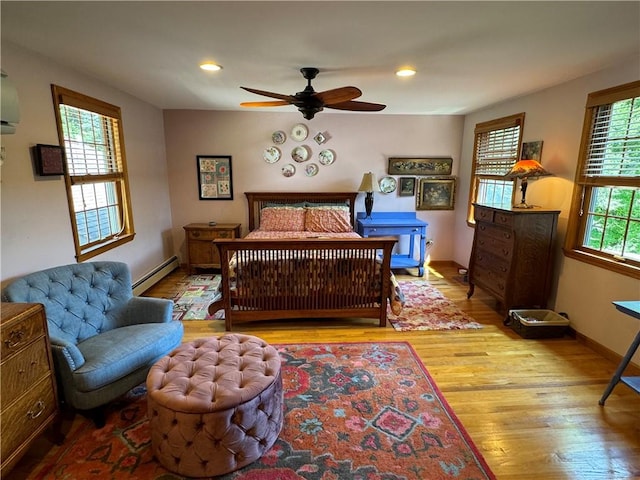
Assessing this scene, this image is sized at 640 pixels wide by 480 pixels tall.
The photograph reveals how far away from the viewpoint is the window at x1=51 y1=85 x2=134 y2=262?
2.84 m

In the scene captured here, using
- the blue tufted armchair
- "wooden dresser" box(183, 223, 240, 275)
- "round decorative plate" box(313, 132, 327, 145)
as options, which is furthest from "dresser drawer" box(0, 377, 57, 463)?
"round decorative plate" box(313, 132, 327, 145)

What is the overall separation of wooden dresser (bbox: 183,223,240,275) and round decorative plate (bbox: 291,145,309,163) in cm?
135

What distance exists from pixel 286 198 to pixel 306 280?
2126 mm

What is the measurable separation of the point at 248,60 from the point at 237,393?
232 cm

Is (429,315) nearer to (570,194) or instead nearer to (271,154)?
(570,194)

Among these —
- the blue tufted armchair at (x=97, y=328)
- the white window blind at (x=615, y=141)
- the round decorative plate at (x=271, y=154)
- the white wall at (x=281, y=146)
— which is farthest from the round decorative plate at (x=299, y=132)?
the white window blind at (x=615, y=141)

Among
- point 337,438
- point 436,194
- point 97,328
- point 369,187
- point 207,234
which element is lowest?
point 337,438

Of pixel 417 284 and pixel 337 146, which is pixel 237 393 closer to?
pixel 417 284

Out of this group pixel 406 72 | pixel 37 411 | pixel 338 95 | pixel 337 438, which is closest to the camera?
pixel 37 411

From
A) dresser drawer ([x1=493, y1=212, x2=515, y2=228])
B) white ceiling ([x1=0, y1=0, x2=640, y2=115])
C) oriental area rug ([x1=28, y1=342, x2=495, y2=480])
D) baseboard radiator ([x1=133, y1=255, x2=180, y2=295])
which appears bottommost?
oriental area rug ([x1=28, y1=342, x2=495, y2=480])

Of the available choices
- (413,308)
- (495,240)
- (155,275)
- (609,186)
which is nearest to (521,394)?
(413,308)

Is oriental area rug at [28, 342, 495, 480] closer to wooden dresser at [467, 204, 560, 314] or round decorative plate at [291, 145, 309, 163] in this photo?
wooden dresser at [467, 204, 560, 314]

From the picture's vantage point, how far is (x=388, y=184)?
16.8 feet

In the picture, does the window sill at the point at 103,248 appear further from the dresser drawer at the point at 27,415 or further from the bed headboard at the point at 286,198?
the bed headboard at the point at 286,198
